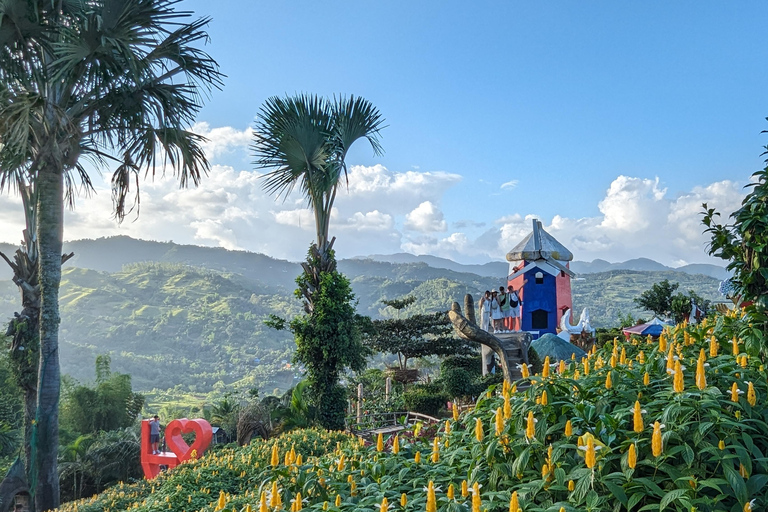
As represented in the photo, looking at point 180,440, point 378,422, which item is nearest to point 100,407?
point 180,440

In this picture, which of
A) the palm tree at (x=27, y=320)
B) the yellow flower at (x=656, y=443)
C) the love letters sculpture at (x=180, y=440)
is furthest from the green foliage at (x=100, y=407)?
the yellow flower at (x=656, y=443)

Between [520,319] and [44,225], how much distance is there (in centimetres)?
1503

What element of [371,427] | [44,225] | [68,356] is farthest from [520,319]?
[68,356]

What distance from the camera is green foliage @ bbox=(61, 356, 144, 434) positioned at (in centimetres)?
1720

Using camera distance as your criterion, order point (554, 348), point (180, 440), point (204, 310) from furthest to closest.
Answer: point (204, 310) → point (554, 348) → point (180, 440)

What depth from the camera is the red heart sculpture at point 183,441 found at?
30.5ft

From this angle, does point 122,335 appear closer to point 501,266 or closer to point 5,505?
point 5,505

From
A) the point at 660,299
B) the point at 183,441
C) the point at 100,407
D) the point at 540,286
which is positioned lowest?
the point at 100,407

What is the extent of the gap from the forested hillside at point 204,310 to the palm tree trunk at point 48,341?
33.7 metres

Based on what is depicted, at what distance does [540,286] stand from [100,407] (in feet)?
51.4

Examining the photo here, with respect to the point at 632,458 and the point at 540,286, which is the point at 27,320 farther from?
the point at 540,286

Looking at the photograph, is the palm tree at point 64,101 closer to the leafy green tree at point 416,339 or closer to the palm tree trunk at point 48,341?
the palm tree trunk at point 48,341

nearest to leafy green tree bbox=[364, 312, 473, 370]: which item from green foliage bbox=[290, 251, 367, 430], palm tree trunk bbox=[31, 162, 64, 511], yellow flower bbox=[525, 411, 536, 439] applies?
green foliage bbox=[290, 251, 367, 430]

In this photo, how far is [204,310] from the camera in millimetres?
68500
